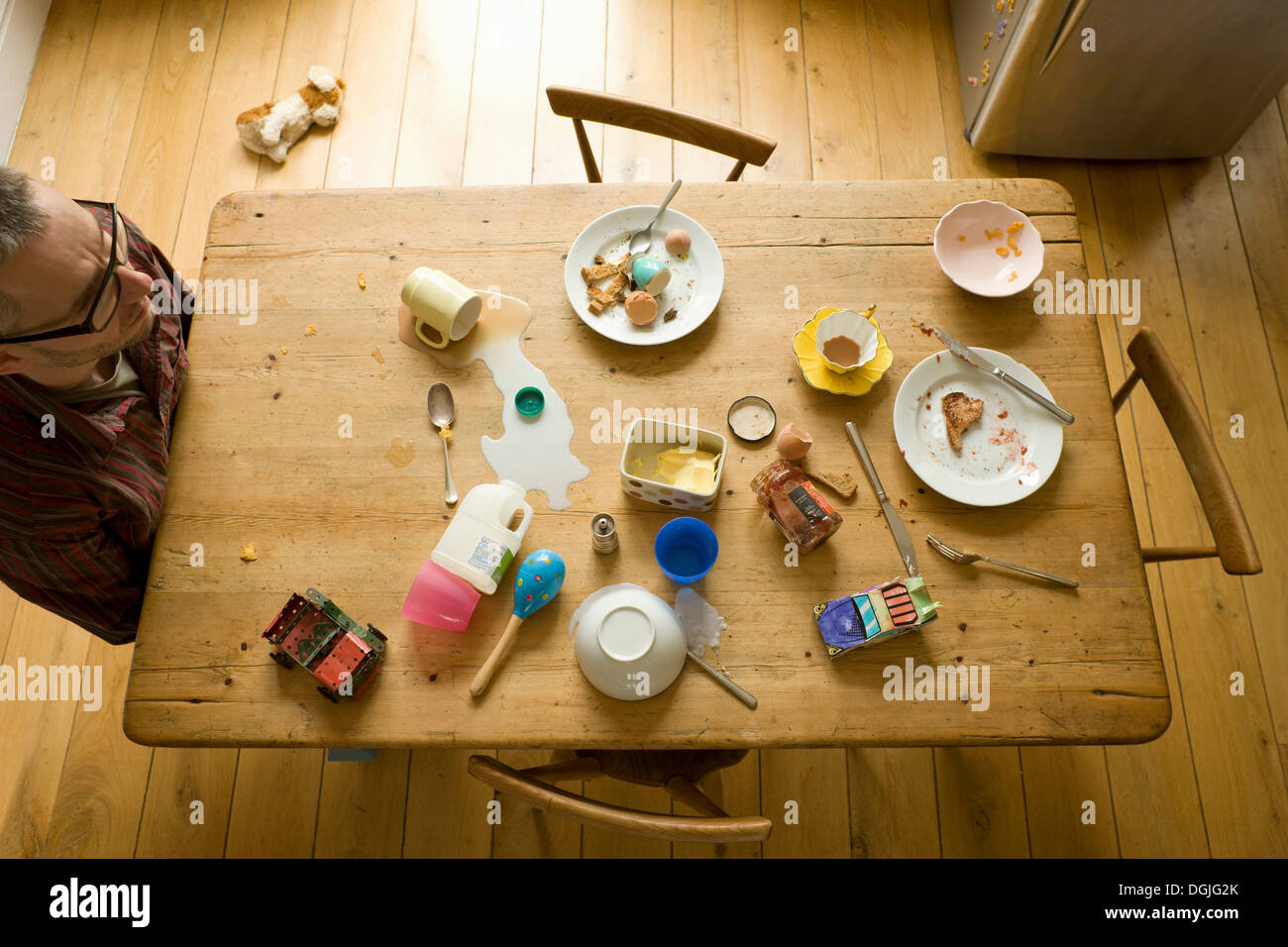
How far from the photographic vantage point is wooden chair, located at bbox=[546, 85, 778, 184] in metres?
1.50

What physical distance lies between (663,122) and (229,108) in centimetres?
172

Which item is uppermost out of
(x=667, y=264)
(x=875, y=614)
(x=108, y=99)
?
(x=108, y=99)

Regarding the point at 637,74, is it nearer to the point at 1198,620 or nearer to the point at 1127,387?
the point at 1127,387

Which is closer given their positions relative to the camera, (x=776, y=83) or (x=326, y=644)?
(x=326, y=644)

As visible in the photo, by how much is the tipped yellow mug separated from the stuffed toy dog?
1470 millimetres

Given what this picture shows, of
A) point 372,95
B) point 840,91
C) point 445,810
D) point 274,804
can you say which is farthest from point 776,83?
point 274,804

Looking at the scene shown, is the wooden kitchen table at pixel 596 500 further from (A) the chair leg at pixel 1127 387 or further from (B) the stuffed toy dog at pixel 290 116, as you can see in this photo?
(B) the stuffed toy dog at pixel 290 116

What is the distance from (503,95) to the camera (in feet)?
8.20

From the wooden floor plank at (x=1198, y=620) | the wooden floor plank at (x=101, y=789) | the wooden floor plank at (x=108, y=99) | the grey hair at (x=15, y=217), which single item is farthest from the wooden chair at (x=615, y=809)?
the wooden floor plank at (x=108, y=99)

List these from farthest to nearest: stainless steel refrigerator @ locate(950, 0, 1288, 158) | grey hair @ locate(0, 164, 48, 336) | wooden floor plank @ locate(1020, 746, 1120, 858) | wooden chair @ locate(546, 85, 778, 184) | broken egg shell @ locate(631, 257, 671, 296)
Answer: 1. stainless steel refrigerator @ locate(950, 0, 1288, 158)
2. wooden floor plank @ locate(1020, 746, 1120, 858)
3. wooden chair @ locate(546, 85, 778, 184)
4. broken egg shell @ locate(631, 257, 671, 296)
5. grey hair @ locate(0, 164, 48, 336)

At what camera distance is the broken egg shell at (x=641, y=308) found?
1314 mm

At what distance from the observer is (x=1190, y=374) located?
2.16 meters

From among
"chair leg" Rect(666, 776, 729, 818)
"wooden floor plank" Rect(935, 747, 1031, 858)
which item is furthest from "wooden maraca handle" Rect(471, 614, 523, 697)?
"wooden floor plank" Rect(935, 747, 1031, 858)

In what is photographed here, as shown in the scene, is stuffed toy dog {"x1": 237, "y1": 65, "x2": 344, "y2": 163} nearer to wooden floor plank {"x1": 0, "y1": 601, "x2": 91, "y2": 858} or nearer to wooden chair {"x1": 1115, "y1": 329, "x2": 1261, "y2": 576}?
wooden floor plank {"x1": 0, "y1": 601, "x2": 91, "y2": 858}
